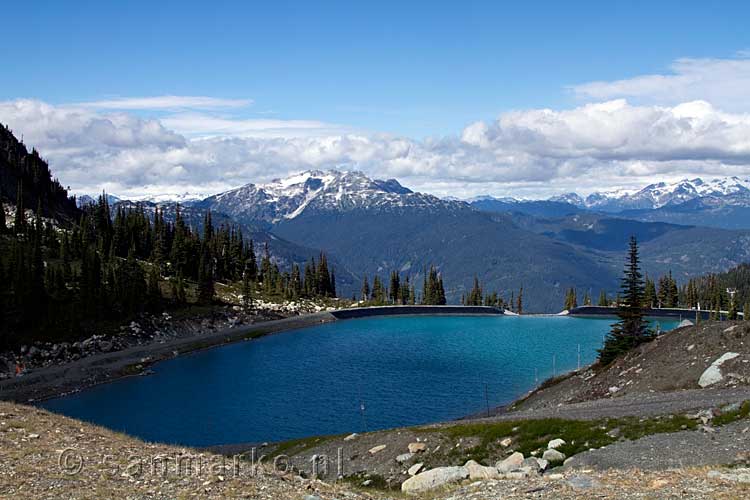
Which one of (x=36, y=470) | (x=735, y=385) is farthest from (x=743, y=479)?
(x=735, y=385)

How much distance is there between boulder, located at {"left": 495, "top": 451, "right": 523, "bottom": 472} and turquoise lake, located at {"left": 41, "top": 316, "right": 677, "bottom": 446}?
34645 mm

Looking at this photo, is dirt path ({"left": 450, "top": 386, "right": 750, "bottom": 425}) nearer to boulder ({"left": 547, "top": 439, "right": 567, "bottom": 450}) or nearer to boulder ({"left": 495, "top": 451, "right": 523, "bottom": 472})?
boulder ({"left": 547, "top": 439, "right": 567, "bottom": 450})

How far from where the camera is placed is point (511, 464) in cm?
3052

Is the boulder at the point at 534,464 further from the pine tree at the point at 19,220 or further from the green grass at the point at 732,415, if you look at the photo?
the pine tree at the point at 19,220

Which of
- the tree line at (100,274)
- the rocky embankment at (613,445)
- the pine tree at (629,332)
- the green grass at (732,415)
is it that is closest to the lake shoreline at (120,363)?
the tree line at (100,274)

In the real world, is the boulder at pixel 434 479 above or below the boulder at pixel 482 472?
below

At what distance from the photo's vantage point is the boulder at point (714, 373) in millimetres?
48653

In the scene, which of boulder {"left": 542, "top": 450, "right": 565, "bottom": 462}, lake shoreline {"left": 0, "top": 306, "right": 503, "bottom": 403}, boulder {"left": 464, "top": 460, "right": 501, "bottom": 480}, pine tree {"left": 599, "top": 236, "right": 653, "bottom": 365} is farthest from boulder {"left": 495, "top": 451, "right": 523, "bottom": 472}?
lake shoreline {"left": 0, "top": 306, "right": 503, "bottom": 403}

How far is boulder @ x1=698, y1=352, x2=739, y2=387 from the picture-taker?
160 feet

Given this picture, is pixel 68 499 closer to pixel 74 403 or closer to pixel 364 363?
pixel 74 403

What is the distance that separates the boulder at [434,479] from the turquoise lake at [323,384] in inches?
1414

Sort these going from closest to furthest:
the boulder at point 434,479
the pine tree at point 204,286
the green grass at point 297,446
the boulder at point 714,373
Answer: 1. the boulder at point 434,479
2. the green grass at point 297,446
3. the boulder at point 714,373
4. the pine tree at point 204,286

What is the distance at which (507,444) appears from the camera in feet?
118

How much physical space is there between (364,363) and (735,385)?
6822cm
